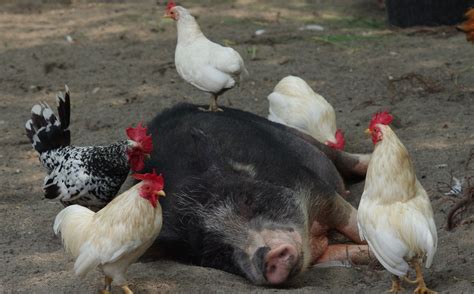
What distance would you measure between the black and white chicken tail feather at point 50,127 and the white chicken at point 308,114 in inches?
69.9

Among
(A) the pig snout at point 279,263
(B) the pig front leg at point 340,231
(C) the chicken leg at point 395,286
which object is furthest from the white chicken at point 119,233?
(B) the pig front leg at point 340,231

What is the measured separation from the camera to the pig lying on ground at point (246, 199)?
16.7ft

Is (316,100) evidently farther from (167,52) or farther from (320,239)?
(167,52)

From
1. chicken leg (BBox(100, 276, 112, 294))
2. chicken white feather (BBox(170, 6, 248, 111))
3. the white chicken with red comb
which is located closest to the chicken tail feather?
chicken leg (BBox(100, 276, 112, 294))

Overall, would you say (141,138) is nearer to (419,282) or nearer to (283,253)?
(283,253)

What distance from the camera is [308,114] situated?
700 centimetres

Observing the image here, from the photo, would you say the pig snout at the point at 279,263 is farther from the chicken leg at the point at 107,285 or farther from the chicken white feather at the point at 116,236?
the chicken leg at the point at 107,285

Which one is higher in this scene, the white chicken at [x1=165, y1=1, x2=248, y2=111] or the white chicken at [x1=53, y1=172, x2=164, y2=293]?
the white chicken at [x1=165, y1=1, x2=248, y2=111]

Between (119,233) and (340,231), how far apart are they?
76.5 inches

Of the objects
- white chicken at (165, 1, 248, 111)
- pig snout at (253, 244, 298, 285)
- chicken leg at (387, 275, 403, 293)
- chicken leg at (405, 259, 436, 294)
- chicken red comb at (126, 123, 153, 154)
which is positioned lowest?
pig snout at (253, 244, 298, 285)

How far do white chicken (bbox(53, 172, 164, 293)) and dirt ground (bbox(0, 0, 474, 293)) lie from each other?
291 mm

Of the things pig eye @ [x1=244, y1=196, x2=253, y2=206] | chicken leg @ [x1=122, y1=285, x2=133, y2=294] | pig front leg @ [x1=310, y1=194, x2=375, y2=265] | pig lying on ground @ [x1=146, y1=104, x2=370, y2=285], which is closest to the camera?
chicken leg @ [x1=122, y1=285, x2=133, y2=294]

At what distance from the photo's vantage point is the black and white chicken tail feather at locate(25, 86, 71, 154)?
601cm

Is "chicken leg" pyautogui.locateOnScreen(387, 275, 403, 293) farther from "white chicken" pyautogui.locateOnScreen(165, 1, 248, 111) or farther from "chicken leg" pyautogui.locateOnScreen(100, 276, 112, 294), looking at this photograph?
"white chicken" pyautogui.locateOnScreen(165, 1, 248, 111)
